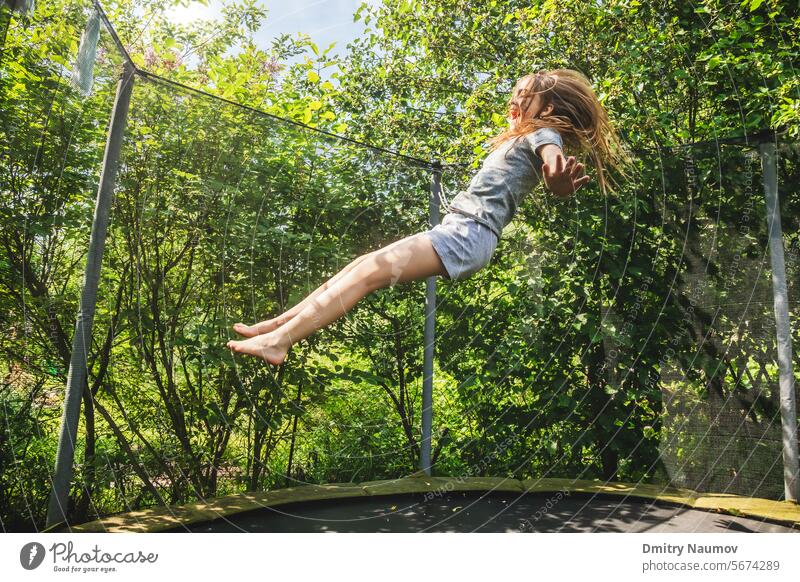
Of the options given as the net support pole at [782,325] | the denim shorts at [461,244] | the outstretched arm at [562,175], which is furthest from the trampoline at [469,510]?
the outstretched arm at [562,175]

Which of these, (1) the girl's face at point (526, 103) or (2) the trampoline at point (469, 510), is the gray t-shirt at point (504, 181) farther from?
(2) the trampoline at point (469, 510)

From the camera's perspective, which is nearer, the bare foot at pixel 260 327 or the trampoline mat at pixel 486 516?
the bare foot at pixel 260 327

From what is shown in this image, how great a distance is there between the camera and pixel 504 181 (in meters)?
1.67

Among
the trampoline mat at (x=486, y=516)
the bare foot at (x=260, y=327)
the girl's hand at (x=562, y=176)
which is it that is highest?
the girl's hand at (x=562, y=176)

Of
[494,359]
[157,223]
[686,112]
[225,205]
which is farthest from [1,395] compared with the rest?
[686,112]

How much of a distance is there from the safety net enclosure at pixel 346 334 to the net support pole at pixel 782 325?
12 mm

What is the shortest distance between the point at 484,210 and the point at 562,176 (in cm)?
24

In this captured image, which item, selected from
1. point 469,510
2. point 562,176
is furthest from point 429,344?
point 562,176

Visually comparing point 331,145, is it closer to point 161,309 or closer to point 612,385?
point 161,309

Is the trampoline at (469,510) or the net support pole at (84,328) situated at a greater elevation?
the net support pole at (84,328)

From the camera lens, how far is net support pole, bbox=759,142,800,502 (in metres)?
2.30

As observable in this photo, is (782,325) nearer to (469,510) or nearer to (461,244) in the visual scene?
(469,510)

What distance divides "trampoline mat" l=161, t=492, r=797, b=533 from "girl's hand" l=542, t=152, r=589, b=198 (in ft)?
4.71

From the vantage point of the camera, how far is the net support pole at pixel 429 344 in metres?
3.01
